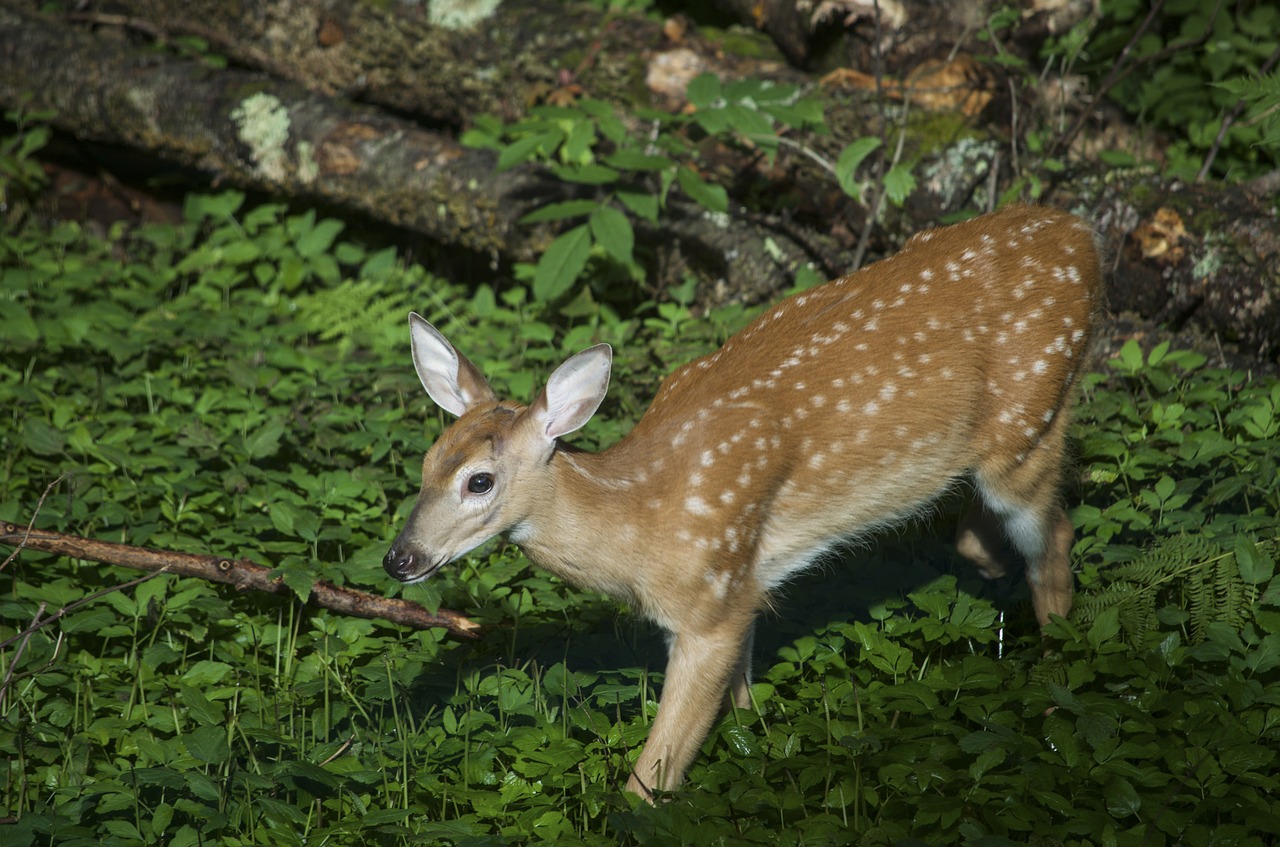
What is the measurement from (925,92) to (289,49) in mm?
4076

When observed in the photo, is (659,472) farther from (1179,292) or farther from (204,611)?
(1179,292)

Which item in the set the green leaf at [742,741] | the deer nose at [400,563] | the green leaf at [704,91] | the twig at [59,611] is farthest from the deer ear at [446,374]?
the green leaf at [704,91]

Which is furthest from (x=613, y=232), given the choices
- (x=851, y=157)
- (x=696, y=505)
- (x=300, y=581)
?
(x=300, y=581)

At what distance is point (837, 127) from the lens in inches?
248

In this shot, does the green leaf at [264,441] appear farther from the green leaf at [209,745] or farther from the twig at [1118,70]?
the twig at [1118,70]

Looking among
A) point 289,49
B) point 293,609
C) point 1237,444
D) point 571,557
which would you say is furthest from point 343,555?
point 289,49

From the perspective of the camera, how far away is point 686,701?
3635 mm

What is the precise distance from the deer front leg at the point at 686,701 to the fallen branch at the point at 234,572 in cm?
80

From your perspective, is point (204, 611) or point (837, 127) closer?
point (204, 611)

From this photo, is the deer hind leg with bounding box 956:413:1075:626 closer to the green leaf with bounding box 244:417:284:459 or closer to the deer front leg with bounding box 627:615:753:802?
the deer front leg with bounding box 627:615:753:802

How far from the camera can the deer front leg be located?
3.55 meters

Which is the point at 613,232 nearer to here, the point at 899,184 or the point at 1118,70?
the point at 899,184

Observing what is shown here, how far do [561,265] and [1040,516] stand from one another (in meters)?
2.53

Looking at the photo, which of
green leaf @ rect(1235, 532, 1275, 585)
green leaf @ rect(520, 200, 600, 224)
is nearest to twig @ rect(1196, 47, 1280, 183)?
green leaf @ rect(1235, 532, 1275, 585)
